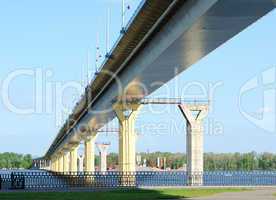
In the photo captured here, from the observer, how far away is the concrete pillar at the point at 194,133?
5541 cm

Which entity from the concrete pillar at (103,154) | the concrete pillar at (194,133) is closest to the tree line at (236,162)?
the concrete pillar at (103,154)

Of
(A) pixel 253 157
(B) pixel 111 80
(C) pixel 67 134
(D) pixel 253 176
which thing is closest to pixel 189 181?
(D) pixel 253 176

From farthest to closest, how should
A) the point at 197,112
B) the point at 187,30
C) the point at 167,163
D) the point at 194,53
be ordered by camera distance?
the point at 167,163, the point at 197,112, the point at 194,53, the point at 187,30

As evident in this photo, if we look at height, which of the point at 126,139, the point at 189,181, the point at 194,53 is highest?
the point at 194,53

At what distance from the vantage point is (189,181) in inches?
1924

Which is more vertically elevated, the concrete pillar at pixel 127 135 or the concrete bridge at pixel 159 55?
the concrete bridge at pixel 159 55

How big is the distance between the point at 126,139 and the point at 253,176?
11.0m

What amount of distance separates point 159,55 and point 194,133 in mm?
24882

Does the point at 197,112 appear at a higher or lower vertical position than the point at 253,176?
higher

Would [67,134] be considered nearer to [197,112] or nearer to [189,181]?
[197,112]

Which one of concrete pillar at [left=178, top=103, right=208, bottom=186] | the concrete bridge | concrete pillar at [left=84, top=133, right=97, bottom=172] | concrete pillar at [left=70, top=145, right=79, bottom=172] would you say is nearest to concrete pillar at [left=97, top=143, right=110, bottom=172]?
concrete pillar at [left=70, top=145, right=79, bottom=172]

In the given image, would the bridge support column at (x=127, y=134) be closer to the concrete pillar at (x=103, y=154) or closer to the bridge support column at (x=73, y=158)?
the bridge support column at (x=73, y=158)

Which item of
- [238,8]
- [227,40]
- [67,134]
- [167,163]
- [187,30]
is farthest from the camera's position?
[167,163]

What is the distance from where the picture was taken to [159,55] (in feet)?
103
